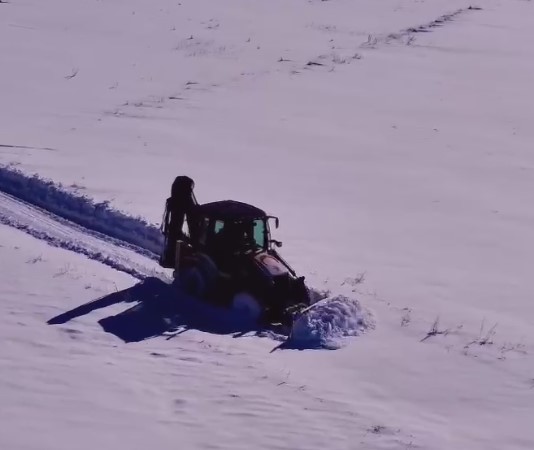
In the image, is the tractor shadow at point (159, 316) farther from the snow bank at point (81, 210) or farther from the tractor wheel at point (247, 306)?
the snow bank at point (81, 210)

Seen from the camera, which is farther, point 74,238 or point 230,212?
point 74,238

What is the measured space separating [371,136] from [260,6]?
1640 cm

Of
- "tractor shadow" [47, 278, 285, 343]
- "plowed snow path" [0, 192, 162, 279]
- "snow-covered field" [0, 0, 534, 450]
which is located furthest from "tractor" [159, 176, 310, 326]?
"plowed snow path" [0, 192, 162, 279]

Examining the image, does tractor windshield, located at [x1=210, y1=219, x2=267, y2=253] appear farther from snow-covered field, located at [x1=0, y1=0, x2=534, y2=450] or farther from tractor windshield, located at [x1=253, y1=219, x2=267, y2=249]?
snow-covered field, located at [x1=0, y1=0, x2=534, y2=450]

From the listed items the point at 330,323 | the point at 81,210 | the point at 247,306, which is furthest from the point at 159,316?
the point at 81,210

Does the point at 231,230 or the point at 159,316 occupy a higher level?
the point at 231,230

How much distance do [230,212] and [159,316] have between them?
1.72 metres

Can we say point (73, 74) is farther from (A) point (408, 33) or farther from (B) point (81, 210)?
(A) point (408, 33)

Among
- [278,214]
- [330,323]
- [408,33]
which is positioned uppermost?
[408,33]

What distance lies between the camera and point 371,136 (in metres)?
25.2

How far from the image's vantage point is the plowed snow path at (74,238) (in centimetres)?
1573

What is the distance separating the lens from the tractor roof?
1407 centimetres

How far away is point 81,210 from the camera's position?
1777 centimetres

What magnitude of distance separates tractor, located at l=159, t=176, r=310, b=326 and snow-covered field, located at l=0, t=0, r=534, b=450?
376 millimetres
